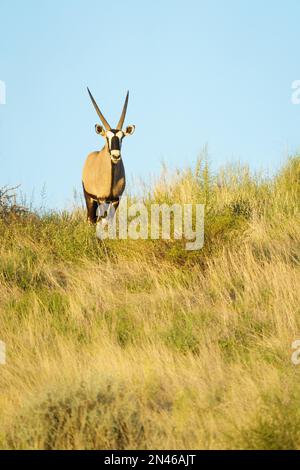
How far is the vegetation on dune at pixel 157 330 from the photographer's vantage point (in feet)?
16.7

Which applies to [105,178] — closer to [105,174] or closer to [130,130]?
[105,174]

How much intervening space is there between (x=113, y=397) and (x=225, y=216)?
5.73m

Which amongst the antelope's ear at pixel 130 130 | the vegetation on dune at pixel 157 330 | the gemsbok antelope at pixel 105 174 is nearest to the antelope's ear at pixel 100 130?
the gemsbok antelope at pixel 105 174

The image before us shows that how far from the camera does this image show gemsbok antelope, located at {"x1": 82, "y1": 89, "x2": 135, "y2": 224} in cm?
1407

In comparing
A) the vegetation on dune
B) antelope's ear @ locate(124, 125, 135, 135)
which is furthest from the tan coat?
the vegetation on dune

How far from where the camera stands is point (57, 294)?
29.9 feet

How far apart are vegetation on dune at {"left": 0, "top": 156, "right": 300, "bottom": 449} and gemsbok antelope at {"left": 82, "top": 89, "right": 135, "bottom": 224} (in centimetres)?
118

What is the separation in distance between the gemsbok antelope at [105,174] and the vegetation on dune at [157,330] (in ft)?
3.86

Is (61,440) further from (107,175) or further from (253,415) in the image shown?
(107,175)

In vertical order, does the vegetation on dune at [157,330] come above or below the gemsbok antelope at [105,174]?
below

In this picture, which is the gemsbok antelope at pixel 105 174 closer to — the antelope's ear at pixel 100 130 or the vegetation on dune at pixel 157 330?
the antelope's ear at pixel 100 130

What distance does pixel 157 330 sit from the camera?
743 centimetres

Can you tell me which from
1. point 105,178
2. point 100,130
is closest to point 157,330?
point 100,130
